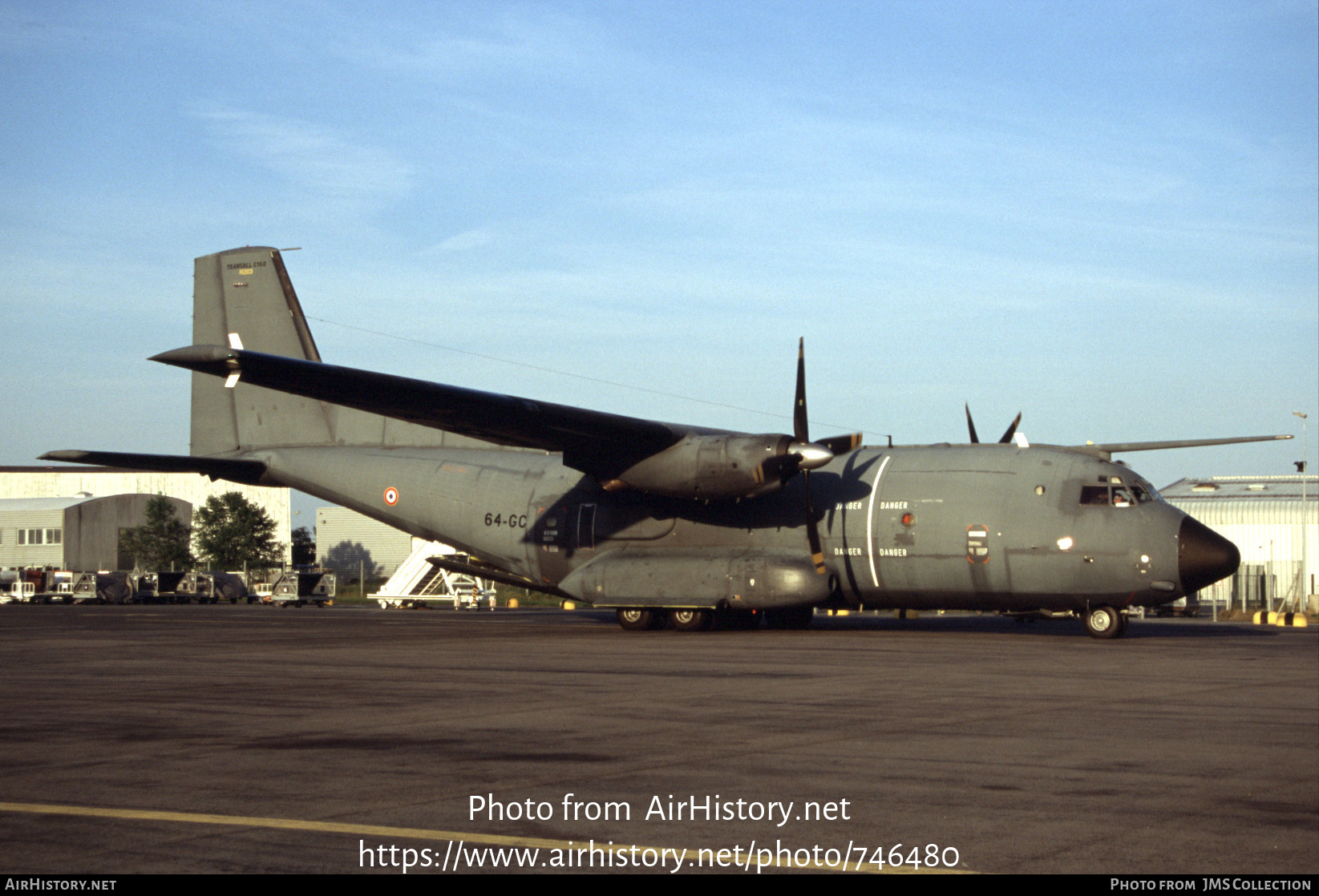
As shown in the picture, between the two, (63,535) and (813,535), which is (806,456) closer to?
(813,535)

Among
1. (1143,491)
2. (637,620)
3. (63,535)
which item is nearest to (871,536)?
(1143,491)

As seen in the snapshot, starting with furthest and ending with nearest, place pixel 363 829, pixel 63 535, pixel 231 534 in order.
→ pixel 231 534 → pixel 63 535 → pixel 363 829

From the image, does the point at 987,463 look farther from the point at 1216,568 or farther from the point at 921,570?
the point at 1216,568

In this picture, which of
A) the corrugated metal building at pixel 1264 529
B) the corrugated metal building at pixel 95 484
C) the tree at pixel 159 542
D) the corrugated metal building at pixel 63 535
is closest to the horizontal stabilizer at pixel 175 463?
the corrugated metal building at pixel 1264 529

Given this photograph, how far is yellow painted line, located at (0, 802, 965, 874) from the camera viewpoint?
650 cm

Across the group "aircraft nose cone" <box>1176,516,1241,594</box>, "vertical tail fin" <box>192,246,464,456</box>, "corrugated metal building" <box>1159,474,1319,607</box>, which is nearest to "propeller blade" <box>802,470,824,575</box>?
"aircraft nose cone" <box>1176,516,1241,594</box>

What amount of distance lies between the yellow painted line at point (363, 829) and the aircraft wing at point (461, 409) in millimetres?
12565

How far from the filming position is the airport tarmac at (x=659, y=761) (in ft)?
22.5

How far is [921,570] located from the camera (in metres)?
25.0

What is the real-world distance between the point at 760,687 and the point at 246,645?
11.3 metres

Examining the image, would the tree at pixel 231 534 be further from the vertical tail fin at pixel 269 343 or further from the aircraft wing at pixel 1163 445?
the aircraft wing at pixel 1163 445

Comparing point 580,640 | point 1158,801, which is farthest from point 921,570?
point 1158,801

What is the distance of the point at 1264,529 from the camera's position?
54.9 meters

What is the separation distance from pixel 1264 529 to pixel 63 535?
72529 mm
